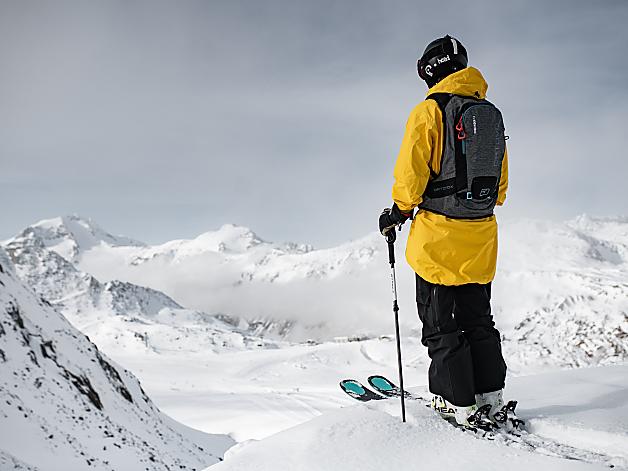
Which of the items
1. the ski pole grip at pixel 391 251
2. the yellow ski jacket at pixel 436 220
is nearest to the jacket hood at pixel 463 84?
the yellow ski jacket at pixel 436 220

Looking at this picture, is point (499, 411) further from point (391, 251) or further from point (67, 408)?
point (67, 408)

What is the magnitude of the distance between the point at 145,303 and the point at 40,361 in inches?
7487

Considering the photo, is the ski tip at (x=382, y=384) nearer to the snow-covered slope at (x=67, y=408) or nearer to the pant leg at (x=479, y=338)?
the pant leg at (x=479, y=338)

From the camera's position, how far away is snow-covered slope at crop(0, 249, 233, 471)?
32.1 ft

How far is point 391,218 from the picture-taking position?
4.15 meters

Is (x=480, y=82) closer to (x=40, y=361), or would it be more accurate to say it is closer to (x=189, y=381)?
(x=40, y=361)

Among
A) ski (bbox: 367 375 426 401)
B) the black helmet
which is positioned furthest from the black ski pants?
ski (bbox: 367 375 426 401)

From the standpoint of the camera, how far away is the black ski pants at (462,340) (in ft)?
12.6

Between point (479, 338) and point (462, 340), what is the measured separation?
0.19m

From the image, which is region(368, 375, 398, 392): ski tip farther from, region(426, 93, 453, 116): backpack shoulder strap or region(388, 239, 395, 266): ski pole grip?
region(426, 93, 453, 116): backpack shoulder strap

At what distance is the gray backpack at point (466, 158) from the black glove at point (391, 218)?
277 mm

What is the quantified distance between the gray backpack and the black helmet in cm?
38

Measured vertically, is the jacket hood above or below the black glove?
above

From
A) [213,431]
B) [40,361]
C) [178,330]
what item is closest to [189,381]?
[213,431]
